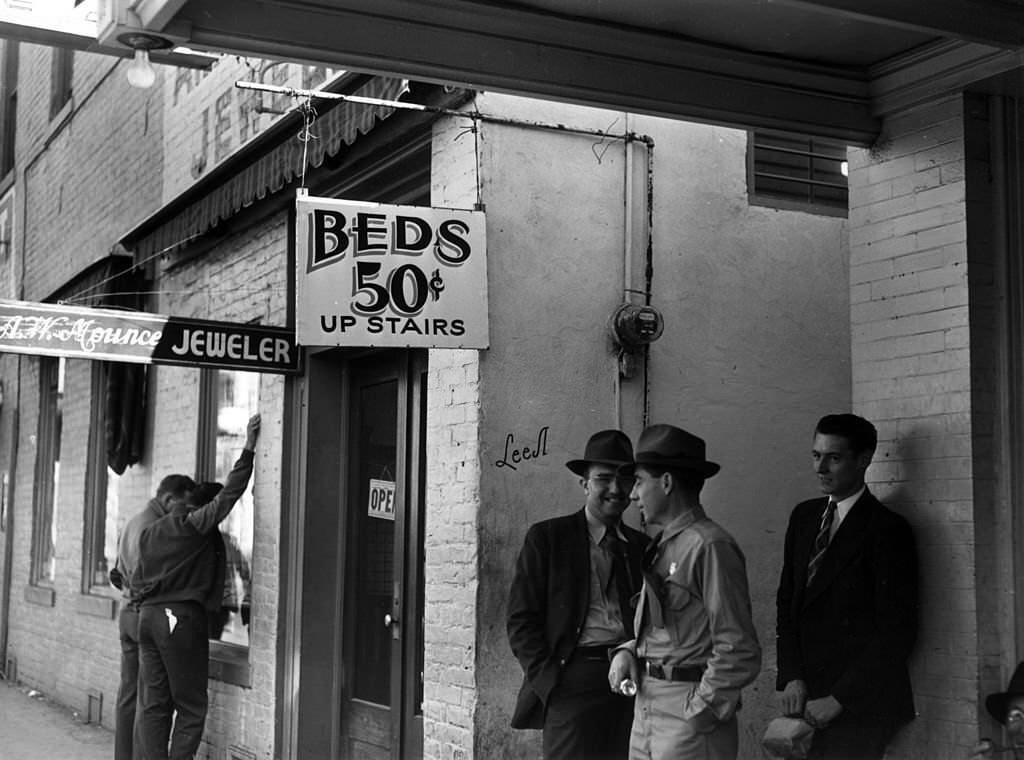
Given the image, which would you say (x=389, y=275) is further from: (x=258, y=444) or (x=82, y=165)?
(x=82, y=165)

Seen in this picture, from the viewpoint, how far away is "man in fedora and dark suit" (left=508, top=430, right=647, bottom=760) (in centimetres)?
556

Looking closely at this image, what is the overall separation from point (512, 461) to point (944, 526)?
83.5 inches

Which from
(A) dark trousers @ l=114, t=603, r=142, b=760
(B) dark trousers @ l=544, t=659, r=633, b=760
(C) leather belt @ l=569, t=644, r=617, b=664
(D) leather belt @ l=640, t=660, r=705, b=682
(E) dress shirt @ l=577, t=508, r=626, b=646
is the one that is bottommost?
(A) dark trousers @ l=114, t=603, r=142, b=760

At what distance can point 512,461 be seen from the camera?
647 centimetres

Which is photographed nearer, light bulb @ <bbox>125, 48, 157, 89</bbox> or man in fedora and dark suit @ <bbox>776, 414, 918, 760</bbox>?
light bulb @ <bbox>125, 48, 157, 89</bbox>

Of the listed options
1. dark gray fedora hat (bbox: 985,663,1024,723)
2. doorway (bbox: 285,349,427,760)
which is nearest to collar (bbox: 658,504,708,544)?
dark gray fedora hat (bbox: 985,663,1024,723)

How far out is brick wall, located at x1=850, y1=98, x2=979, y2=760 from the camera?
5.08 meters

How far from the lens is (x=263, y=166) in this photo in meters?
8.34

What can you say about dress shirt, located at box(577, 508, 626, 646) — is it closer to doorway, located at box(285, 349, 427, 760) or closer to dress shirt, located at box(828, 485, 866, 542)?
dress shirt, located at box(828, 485, 866, 542)

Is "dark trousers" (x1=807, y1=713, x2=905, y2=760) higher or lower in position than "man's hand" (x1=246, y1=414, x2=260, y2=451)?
lower

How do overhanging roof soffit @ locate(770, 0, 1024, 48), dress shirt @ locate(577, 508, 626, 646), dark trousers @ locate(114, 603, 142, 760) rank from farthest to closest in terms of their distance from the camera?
dark trousers @ locate(114, 603, 142, 760) → dress shirt @ locate(577, 508, 626, 646) → overhanging roof soffit @ locate(770, 0, 1024, 48)

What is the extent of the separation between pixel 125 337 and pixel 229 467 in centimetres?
244

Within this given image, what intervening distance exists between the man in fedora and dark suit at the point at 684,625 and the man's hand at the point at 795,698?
0.37 m

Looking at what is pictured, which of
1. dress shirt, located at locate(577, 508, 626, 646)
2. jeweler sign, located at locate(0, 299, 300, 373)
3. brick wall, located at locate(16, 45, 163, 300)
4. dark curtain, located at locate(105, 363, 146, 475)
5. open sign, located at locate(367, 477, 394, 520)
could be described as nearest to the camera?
dress shirt, located at locate(577, 508, 626, 646)
